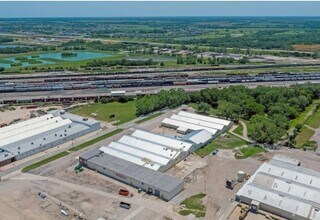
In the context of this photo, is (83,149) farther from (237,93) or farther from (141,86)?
(141,86)

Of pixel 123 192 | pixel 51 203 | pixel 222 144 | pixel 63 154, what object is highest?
pixel 222 144

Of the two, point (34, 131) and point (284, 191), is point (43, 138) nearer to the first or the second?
point (34, 131)

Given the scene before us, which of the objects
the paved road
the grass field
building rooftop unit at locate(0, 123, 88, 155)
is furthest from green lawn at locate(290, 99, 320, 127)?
building rooftop unit at locate(0, 123, 88, 155)

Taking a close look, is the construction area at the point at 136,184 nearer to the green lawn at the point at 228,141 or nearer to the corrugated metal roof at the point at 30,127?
the green lawn at the point at 228,141

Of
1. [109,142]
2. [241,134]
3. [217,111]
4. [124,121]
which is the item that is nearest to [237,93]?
[217,111]

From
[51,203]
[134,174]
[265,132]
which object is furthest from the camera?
[265,132]

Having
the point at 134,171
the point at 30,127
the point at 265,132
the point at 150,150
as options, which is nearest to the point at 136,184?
the point at 134,171

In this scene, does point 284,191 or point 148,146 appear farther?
point 148,146
